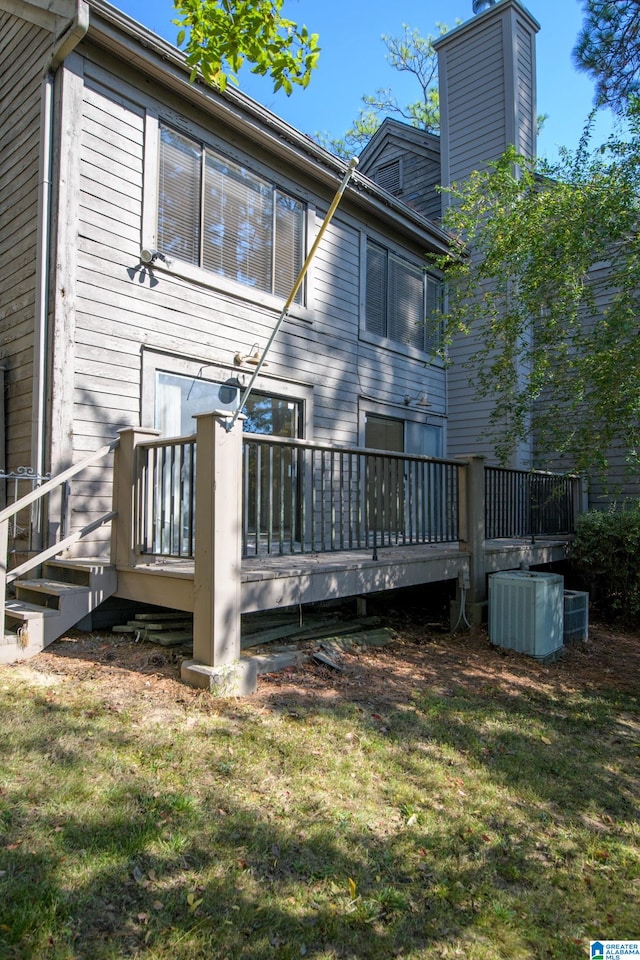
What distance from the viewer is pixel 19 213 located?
588 cm

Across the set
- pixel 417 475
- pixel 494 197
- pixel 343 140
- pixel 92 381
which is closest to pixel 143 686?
pixel 92 381

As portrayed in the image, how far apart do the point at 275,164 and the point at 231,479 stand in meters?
5.09

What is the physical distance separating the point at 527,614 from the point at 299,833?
4085 mm

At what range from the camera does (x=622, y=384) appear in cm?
579

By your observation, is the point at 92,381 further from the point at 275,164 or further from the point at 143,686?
the point at 275,164

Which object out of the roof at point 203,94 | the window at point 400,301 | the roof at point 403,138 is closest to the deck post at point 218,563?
the roof at point 203,94

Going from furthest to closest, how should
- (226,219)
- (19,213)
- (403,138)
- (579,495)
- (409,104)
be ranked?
(409,104)
(403,138)
(579,495)
(226,219)
(19,213)

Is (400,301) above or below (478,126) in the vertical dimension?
below

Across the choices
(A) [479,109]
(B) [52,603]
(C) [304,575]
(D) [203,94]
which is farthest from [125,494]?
(A) [479,109]

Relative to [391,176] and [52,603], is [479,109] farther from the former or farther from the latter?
[52,603]

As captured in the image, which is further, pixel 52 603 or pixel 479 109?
pixel 479 109

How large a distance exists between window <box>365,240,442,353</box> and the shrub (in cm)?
349

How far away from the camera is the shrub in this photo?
8.06 metres

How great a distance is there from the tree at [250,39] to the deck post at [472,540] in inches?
159
